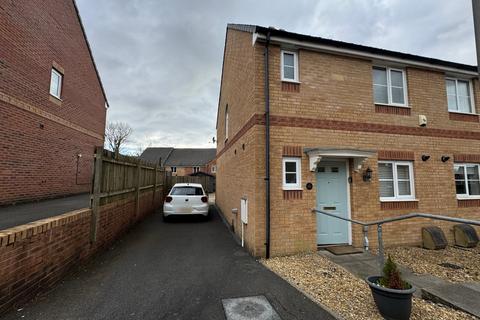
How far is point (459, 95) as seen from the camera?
785 cm

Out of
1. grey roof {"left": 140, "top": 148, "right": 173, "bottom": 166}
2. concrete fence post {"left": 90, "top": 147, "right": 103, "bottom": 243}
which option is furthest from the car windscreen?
grey roof {"left": 140, "top": 148, "right": 173, "bottom": 166}

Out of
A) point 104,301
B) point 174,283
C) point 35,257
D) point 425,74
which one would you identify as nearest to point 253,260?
point 174,283

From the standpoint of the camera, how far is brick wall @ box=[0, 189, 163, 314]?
3017 millimetres

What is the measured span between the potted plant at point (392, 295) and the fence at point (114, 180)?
555cm

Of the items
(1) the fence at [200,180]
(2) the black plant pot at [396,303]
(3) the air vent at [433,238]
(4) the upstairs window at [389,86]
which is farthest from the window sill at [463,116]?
(1) the fence at [200,180]

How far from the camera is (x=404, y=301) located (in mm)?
2965

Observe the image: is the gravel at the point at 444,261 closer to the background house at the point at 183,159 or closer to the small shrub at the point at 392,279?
the small shrub at the point at 392,279

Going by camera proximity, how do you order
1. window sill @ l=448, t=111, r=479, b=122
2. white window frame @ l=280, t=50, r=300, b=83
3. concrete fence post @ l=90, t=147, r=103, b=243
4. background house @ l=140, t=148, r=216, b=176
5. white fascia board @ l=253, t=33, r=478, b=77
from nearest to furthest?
concrete fence post @ l=90, t=147, r=103, b=243
white fascia board @ l=253, t=33, r=478, b=77
white window frame @ l=280, t=50, r=300, b=83
window sill @ l=448, t=111, r=479, b=122
background house @ l=140, t=148, r=216, b=176

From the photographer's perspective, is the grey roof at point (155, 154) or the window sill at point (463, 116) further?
the grey roof at point (155, 154)

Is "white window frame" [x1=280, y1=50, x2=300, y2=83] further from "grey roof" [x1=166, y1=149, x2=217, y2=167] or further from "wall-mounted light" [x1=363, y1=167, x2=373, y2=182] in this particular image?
"grey roof" [x1=166, y1=149, x2=217, y2=167]

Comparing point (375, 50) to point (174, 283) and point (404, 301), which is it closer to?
point (404, 301)

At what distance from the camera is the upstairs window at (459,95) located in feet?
25.3

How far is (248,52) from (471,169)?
809 cm

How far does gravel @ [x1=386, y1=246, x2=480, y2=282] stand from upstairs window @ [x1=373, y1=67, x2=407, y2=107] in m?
4.18
